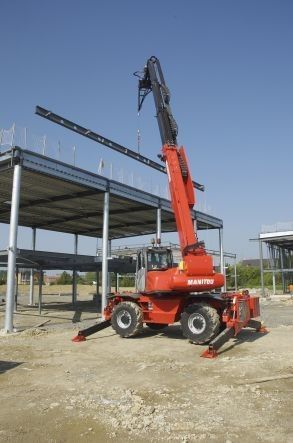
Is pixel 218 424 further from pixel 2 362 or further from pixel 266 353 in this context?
pixel 2 362

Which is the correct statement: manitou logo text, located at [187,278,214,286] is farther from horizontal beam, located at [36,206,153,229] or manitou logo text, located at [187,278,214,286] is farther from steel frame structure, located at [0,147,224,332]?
horizontal beam, located at [36,206,153,229]

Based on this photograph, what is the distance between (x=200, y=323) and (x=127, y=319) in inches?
111

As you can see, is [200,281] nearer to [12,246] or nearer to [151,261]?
[151,261]

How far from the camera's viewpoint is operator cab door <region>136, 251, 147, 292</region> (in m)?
14.4

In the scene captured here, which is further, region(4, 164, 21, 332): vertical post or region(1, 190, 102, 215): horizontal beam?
region(1, 190, 102, 215): horizontal beam

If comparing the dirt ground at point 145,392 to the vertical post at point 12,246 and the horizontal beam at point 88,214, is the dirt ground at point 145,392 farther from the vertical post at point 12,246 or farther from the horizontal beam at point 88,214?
the horizontal beam at point 88,214

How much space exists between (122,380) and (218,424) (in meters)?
3.11

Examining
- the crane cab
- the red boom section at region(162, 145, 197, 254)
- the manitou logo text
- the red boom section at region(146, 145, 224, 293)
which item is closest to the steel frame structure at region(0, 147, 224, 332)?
the crane cab

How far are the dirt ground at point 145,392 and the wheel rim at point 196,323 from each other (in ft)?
1.68

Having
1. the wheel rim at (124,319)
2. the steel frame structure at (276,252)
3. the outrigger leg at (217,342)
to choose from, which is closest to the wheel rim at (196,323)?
the outrigger leg at (217,342)

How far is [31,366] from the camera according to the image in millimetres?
9992

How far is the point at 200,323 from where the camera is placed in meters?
12.7

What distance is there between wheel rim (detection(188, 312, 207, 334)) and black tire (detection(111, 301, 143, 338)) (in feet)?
6.47

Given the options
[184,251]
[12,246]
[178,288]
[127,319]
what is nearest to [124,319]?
[127,319]
